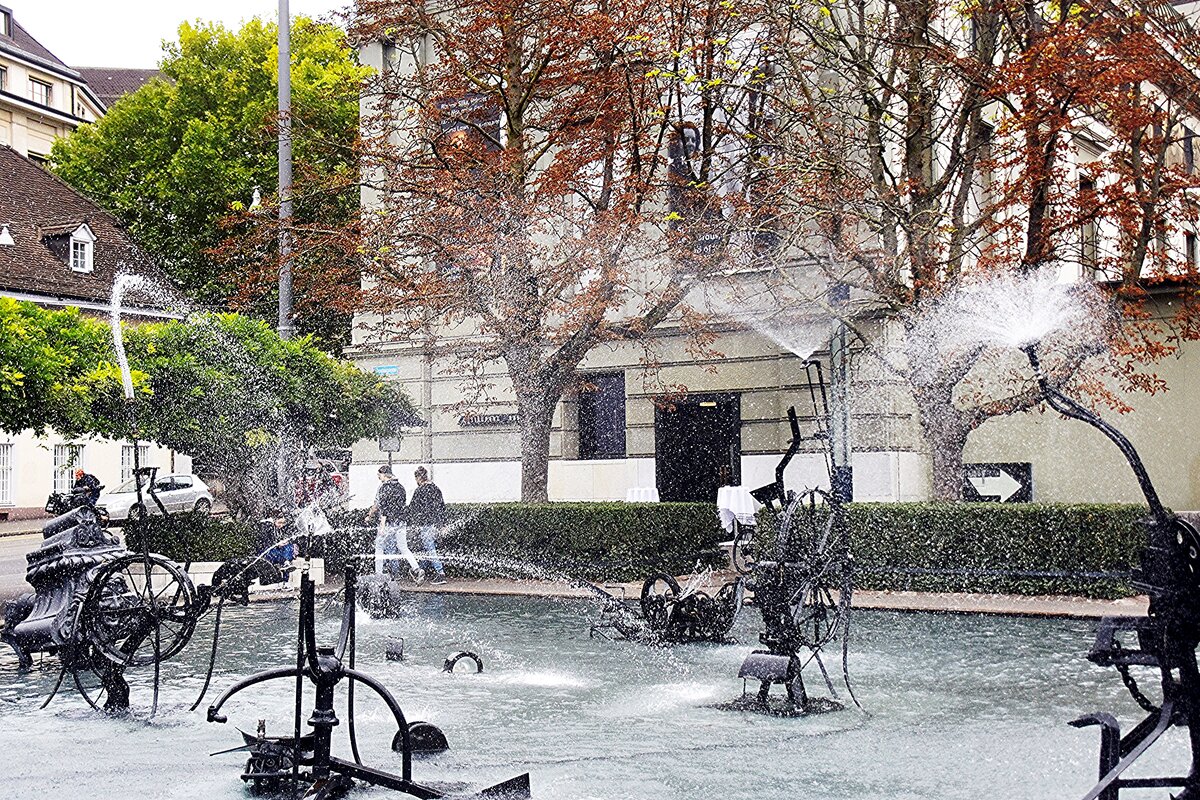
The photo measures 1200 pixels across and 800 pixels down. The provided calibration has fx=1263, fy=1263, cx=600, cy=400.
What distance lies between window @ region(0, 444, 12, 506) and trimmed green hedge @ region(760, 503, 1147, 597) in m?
32.5

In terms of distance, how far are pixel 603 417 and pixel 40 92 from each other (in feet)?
155

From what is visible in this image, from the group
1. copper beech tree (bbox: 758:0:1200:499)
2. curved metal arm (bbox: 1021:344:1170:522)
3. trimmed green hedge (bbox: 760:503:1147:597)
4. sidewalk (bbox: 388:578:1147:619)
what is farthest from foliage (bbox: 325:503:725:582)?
curved metal arm (bbox: 1021:344:1170:522)

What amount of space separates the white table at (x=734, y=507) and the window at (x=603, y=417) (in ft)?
19.2

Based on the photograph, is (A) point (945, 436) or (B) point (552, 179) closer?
(A) point (945, 436)

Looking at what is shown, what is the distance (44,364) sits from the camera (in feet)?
53.8

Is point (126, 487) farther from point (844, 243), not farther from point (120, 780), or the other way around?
point (120, 780)

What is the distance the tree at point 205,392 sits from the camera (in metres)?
16.9

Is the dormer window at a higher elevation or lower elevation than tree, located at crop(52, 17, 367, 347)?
lower

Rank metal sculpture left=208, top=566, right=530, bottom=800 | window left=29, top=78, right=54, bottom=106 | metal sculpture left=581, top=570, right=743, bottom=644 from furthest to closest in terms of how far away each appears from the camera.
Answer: window left=29, top=78, right=54, bottom=106 → metal sculpture left=581, top=570, right=743, bottom=644 → metal sculpture left=208, top=566, right=530, bottom=800

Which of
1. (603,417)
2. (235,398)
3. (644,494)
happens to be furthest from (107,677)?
(603,417)

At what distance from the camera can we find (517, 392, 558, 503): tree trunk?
73.7 feet

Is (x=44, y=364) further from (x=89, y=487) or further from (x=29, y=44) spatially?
(x=29, y=44)

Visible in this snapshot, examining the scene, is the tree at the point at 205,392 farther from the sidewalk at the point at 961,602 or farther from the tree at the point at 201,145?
the tree at the point at 201,145

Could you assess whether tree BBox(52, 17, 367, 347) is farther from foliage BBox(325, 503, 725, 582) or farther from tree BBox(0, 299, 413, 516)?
foliage BBox(325, 503, 725, 582)
